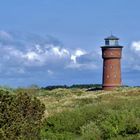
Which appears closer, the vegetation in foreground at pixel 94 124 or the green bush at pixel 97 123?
the vegetation in foreground at pixel 94 124

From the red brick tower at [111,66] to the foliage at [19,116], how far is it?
4706 cm

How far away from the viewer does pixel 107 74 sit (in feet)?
217

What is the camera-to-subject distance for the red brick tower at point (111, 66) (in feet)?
216

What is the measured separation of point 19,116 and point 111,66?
4929 centimetres

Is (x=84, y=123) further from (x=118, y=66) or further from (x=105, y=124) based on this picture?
(x=118, y=66)

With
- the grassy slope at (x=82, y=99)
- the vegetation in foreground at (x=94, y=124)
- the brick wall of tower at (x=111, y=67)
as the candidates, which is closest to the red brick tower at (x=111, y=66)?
the brick wall of tower at (x=111, y=67)

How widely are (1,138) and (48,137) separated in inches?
416

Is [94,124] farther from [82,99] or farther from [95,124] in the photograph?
[82,99]

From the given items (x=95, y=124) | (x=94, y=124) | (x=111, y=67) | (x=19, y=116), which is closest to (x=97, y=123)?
(x=95, y=124)

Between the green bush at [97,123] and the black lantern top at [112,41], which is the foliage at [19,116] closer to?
the green bush at [97,123]

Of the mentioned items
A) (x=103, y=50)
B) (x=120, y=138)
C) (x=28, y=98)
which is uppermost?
(x=103, y=50)

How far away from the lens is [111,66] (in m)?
66.1

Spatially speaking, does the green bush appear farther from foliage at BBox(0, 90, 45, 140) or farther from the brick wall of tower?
the brick wall of tower

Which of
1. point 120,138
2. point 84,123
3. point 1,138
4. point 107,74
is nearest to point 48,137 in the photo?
point 120,138
